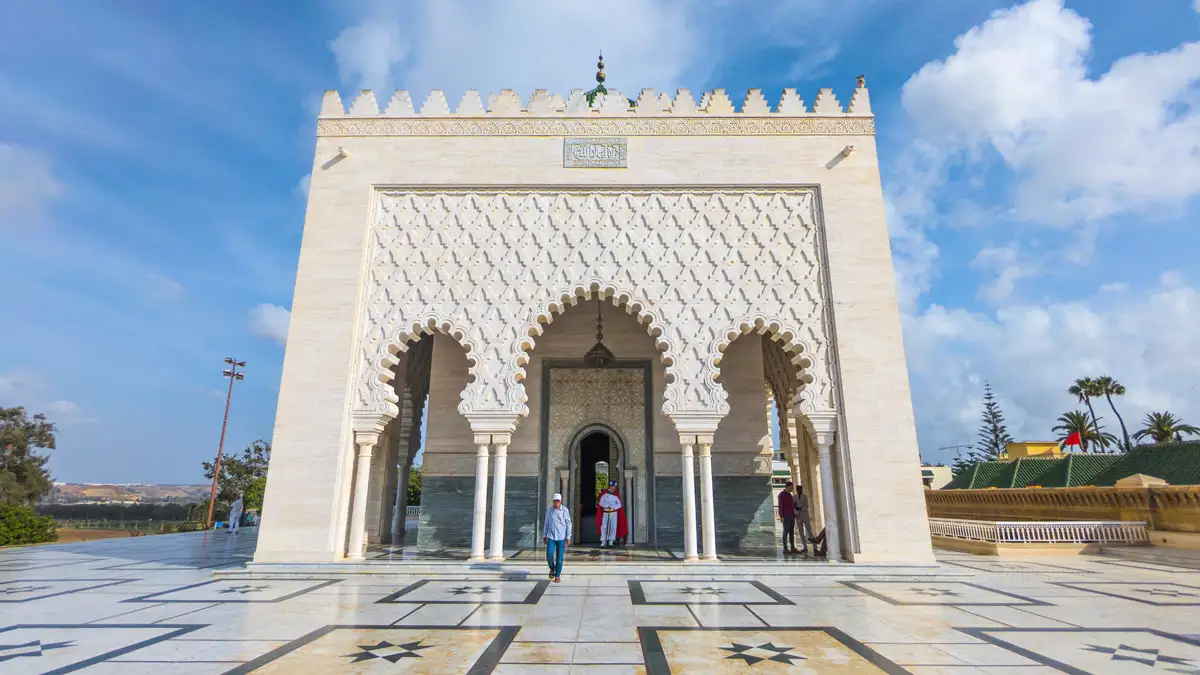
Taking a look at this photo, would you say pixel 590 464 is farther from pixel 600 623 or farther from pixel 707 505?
pixel 600 623

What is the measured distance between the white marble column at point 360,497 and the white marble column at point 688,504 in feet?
10.4

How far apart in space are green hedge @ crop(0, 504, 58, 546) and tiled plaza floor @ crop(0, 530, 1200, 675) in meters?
4.24

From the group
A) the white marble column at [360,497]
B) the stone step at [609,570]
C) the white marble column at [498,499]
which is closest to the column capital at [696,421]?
the stone step at [609,570]

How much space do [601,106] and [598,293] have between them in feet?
7.39

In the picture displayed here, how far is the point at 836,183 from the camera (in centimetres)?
663

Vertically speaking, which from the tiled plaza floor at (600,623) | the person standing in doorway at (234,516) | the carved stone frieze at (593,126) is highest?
the carved stone frieze at (593,126)

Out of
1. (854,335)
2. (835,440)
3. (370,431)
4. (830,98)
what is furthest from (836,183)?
(370,431)

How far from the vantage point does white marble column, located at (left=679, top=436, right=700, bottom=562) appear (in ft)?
18.9

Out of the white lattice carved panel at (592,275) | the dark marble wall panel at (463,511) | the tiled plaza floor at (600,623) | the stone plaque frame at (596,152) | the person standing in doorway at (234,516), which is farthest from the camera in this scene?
the person standing in doorway at (234,516)

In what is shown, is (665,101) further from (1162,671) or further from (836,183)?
(1162,671)

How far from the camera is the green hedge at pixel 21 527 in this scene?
8656 millimetres

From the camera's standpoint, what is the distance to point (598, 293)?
6484 millimetres

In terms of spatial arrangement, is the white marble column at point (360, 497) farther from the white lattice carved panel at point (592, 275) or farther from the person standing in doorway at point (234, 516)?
the person standing in doorway at point (234, 516)

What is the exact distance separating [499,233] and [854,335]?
12.9 feet
